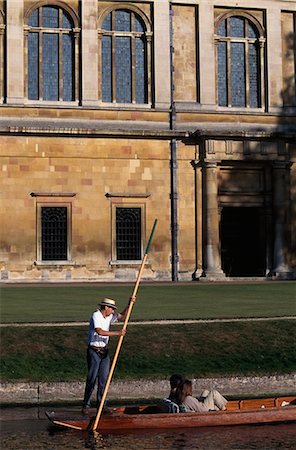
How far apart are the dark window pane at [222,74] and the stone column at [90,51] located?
19.5ft

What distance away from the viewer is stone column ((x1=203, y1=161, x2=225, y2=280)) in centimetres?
4269

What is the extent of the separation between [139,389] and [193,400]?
11.9 ft

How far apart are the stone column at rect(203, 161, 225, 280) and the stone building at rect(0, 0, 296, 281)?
57mm

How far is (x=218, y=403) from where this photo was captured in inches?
A: 613

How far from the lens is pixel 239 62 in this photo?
4481 centimetres

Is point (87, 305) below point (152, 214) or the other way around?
below

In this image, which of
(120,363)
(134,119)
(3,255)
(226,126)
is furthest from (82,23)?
(120,363)

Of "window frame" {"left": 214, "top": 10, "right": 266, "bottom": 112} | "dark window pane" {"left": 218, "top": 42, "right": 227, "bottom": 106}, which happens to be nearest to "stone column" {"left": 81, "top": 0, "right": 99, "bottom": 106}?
"window frame" {"left": 214, "top": 10, "right": 266, "bottom": 112}

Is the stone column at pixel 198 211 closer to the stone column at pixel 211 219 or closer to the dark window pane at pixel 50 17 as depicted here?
the stone column at pixel 211 219

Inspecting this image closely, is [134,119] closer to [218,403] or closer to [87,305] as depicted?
[87,305]

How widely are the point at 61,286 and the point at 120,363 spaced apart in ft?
58.7

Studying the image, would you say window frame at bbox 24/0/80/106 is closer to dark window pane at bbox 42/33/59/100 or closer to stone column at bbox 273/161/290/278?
dark window pane at bbox 42/33/59/100

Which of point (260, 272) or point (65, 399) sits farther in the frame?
point (260, 272)

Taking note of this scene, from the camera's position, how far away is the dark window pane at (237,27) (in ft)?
147
